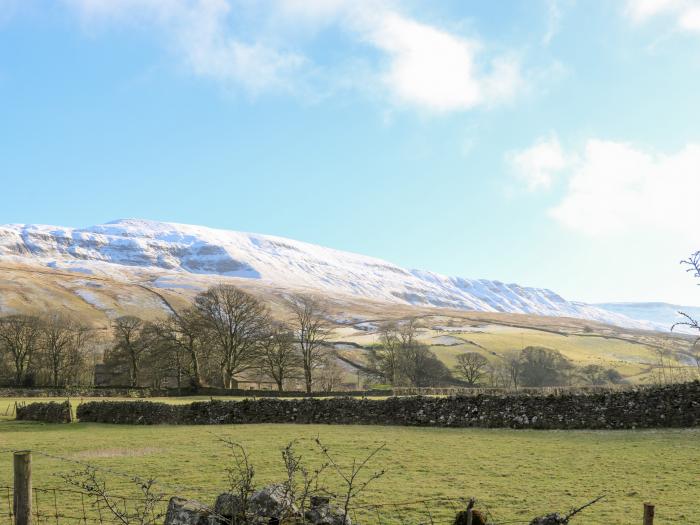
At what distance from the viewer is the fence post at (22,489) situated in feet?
21.4

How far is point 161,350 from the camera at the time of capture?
6303 cm

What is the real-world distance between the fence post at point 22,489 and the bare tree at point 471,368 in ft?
262

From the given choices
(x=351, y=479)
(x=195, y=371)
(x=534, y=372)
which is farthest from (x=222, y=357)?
(x=351, y=479)

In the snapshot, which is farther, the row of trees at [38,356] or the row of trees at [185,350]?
the row of trees at [38,356]

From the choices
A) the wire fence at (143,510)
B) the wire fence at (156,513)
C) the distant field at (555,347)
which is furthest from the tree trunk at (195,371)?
the wire fence at (156,513)

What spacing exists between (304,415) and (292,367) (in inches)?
1611

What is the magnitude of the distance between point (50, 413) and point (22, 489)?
32.9 m

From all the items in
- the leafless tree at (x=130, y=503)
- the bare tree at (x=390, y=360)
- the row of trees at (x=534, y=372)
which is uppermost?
the leafless tree at (x=130, y=503)

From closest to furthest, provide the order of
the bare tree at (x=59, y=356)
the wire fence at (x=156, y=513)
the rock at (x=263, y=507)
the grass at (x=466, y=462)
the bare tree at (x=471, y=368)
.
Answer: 1. the rock at (x=263, y=507)
2. the wire fence at (x=156, y=513)
3. the grass at (x=466, y=462)
4. the bare tree at (x=59, y=356)
5. the bare tree at (x=471, y=368)

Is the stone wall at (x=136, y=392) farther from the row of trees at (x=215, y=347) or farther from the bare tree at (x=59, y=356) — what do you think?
the bare tree at (x=59, y=356)

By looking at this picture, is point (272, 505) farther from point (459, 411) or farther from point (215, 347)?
point (215, 347)

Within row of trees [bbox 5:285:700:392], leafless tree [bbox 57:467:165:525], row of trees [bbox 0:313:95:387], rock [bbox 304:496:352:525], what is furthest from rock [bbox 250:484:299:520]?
row of trees [bbox 0:313:95:387]

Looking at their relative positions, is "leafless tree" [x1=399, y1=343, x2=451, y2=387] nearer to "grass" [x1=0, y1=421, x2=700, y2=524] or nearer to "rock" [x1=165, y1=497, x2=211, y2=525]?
"grass" [x1=0, y1=421, x2=700, y2=524]

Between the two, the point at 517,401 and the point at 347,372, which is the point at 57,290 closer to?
the point at 347,372
